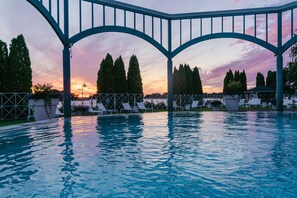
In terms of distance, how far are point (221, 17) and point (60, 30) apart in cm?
976

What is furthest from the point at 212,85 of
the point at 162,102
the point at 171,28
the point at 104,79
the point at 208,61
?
the point at 171,28

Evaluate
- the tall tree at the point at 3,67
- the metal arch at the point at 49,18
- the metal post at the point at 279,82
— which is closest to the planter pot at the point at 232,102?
the metal post at the point at 279,82

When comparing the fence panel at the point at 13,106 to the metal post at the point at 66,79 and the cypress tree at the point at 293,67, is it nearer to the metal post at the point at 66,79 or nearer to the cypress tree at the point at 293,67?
the metal post at the point at 66,79

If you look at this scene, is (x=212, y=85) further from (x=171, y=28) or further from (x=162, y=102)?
(x=171, y=28)

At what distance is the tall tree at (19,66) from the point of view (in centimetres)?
1338

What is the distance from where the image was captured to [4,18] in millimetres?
14086

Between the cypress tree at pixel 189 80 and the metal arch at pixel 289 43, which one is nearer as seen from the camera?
the metal arch at pixel 289 43

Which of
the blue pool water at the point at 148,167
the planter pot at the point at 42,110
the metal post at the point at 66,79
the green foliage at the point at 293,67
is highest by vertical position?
the green foliage at the point at 293,67

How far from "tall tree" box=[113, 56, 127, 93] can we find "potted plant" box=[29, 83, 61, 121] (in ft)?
36.8

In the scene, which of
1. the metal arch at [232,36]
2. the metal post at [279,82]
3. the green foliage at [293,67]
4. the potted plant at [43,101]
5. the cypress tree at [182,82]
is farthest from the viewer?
the cypress tree at [182,82]

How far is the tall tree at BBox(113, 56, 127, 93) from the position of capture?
22812 mm

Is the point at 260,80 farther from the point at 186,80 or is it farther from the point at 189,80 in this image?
the point at 186,80

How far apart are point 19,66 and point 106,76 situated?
9.94m

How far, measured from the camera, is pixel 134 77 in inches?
920
